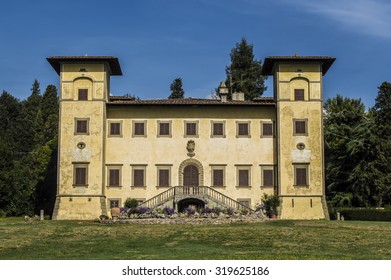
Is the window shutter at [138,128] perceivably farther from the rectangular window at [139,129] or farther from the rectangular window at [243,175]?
the rectangular window at [243,175]

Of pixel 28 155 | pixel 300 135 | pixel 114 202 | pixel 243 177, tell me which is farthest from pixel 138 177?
pixel 28 155

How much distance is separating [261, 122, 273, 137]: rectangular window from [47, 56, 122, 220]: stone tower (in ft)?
35.8


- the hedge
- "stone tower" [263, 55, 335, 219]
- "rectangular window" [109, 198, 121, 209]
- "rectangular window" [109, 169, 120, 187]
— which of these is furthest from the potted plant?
"rectangular window" [109, 169, 120, 187]

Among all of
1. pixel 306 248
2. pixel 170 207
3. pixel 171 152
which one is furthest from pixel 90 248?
pixel 171 152

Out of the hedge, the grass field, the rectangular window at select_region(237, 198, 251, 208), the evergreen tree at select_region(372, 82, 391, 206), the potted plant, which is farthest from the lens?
the evergreen tree at select_region(372, 82, 391, 206)

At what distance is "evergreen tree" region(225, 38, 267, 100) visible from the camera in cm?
7419

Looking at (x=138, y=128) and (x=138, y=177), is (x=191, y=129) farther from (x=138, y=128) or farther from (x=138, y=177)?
(x=138, y=177)

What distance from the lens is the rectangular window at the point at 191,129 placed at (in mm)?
45406

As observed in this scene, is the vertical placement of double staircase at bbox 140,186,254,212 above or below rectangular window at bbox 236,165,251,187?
below

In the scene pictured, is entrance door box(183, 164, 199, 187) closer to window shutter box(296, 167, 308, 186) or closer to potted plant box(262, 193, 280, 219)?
potted plant box(262, 193, 280, 219)

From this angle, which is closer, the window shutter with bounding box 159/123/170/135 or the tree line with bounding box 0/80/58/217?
the window shutter with bounding box 159/123/170/135

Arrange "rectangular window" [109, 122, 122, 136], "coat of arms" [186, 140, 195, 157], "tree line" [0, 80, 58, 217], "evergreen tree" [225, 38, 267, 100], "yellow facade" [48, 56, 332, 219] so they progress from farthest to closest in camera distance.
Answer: "evergreen tree" [225, 38, 267, 100]
"tree line" [0, 80, 58, 217]
"rectangular window" [109, 122, 122, 136]
"coat of arms" [186, 140, 195, 157]
"yellow facade" [48, 56, 332, 219]

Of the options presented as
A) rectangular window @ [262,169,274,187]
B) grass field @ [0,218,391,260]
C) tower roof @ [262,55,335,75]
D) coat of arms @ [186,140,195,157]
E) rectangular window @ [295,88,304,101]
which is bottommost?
grass field @ [0,218,391,260]
